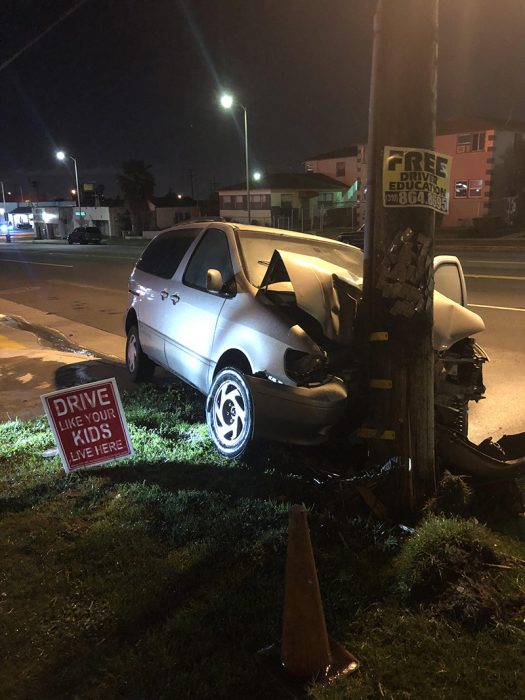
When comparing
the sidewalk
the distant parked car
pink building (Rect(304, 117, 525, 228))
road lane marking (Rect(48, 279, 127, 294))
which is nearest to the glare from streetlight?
road lane marking (Rect(48, 279, 127, 294))

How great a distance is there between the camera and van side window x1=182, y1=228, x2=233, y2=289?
17.6 feet

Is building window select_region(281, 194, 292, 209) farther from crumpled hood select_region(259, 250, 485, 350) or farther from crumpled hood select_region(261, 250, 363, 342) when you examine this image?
crumpled hood select_region(261, 250, 363, 342)

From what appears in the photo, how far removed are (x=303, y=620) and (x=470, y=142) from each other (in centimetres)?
4780

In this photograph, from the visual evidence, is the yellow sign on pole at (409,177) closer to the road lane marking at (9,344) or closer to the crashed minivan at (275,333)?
the crashed minivan at (275,333)

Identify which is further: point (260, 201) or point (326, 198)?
point (260, 201)

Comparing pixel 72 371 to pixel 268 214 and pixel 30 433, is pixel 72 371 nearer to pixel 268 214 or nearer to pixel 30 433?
pixel 30 433

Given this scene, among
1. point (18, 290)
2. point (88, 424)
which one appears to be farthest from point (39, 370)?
point (18, 290)

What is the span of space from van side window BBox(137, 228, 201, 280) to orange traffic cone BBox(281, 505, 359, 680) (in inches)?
160

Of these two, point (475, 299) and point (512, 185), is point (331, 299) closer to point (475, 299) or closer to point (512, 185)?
point (475, 299)

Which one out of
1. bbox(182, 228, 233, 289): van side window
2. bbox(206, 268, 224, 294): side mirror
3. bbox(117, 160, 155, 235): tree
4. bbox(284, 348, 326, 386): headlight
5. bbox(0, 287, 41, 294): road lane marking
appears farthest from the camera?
bbox(117, 160, 155, 235): tree

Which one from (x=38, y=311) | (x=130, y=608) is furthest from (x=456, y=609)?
(x=38, y=311)

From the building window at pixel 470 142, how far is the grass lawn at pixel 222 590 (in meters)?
45.9

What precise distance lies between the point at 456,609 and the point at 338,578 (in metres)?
0.59

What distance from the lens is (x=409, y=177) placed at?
3471 millimetres
